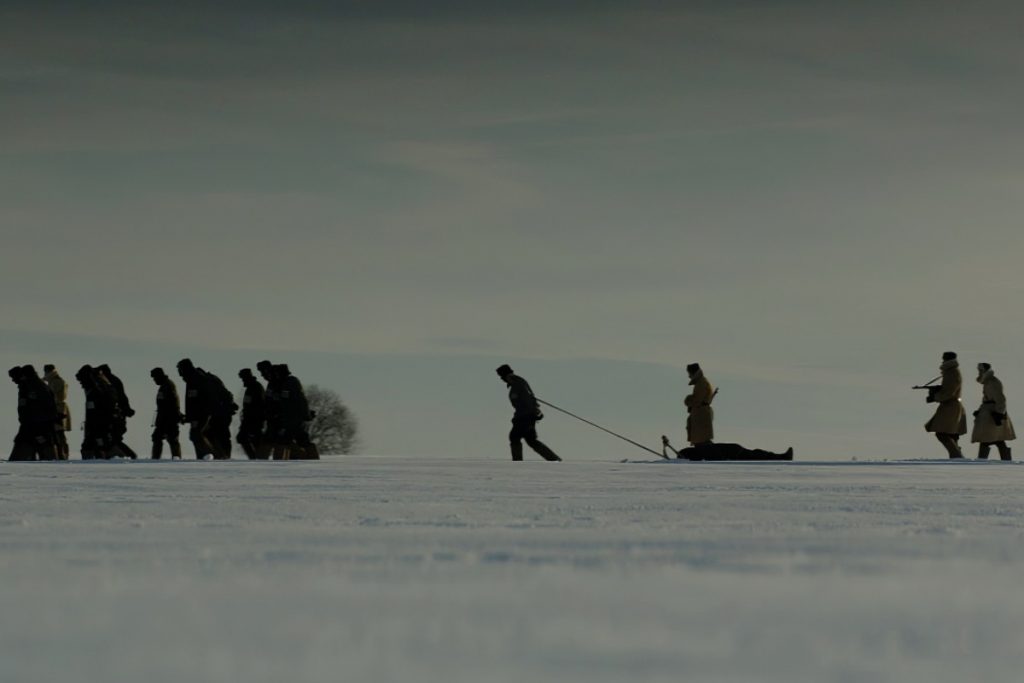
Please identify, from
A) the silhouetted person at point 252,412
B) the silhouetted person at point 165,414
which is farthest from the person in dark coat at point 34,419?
the silhouetted person at point 252,412

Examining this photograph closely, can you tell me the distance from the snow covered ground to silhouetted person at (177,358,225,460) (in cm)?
1437

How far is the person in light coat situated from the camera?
2462 cm

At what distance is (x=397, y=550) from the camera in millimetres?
5570

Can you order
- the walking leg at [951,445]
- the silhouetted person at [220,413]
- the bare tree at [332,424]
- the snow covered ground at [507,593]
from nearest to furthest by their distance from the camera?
1. the snow covered ground at [507,593]
2. the silhouetted person at [220,413]
3. the walking leg at [951,445]
4. the bare tree at [332,424]

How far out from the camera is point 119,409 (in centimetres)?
2378

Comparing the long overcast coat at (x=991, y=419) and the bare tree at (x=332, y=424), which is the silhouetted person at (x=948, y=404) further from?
the bare tree at (x=332, y=424)

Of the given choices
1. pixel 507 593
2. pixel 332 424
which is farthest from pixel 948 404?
pixel 332 424

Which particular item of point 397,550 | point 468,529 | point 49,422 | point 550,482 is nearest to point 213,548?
point 397,550

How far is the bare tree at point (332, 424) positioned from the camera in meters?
55.8

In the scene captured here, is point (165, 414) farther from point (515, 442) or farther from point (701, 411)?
point (701, 411)

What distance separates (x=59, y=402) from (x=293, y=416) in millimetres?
3909

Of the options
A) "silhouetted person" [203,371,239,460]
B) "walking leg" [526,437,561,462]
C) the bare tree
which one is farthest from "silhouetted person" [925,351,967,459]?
the bare tree

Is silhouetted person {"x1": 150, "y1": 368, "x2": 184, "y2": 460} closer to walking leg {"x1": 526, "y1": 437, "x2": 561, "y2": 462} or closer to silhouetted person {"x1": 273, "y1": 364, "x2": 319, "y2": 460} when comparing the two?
silhouetted person {"x1": 273, "y1": 364, "x2": 319, "y2": 460}

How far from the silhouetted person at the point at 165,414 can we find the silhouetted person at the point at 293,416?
171cm
